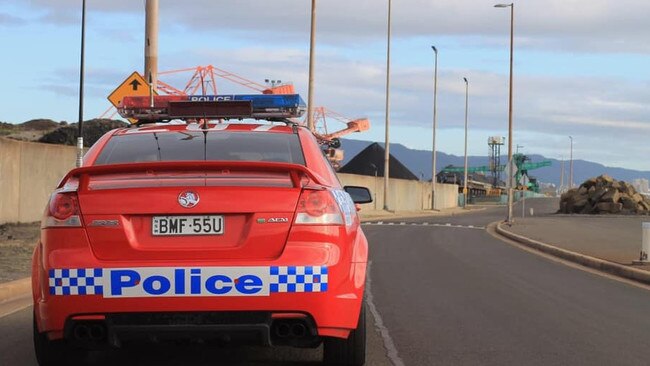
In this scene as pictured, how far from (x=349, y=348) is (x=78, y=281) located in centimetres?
192

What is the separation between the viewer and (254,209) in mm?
4805

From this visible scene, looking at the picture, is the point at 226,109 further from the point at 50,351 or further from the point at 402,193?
the point at 402,193

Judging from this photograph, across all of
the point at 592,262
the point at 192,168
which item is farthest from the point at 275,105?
the point at 592,262

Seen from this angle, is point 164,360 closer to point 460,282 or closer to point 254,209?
point 254,209

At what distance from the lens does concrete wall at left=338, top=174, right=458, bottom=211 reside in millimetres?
50344

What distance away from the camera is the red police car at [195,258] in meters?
4.68

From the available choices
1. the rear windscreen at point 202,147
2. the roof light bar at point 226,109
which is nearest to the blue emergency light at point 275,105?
the roof light bar at point 226,109

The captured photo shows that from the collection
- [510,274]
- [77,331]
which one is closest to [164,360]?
[77,331]

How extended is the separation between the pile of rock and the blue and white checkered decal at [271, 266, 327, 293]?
53.2 metres

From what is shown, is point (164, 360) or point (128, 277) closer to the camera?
point (128, 277)

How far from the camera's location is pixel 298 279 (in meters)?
4.74

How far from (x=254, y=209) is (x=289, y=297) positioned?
0.59 meters

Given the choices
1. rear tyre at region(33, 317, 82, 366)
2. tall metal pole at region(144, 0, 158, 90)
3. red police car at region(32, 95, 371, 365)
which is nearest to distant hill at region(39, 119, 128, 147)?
tall metal pole at region(144, 0, 158, 90)

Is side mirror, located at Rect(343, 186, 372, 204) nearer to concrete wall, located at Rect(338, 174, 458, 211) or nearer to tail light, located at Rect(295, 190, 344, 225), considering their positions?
tail light, located at Rect(295, 190, 344, 225)
